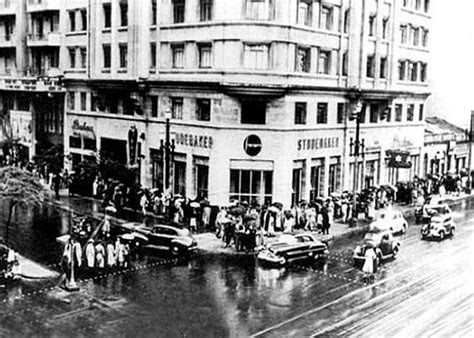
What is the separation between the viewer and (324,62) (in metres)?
45.3

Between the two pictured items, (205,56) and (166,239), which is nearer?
(166,239)

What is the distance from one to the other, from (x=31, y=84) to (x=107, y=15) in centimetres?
806

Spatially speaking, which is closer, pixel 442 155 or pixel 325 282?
pixel 325 282

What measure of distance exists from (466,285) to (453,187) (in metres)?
20.9

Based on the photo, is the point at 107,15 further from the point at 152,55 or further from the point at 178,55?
the point at 178,55

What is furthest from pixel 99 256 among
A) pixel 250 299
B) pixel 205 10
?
pixel 205 10

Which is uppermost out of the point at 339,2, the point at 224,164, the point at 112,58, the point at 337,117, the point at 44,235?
the point at 339,2

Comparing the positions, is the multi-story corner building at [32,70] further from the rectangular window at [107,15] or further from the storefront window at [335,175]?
the storefront window at [335,175]

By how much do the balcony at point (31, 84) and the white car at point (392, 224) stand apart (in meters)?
29.4

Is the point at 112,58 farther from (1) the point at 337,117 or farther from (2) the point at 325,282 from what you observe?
(2) the point at 325,282

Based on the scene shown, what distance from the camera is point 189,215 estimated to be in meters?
40.0

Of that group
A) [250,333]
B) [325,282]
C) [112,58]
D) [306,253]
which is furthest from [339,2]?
[250,333]

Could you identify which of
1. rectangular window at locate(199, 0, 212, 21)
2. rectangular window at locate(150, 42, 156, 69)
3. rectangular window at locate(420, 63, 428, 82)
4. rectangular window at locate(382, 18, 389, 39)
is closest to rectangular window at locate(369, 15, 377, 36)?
rectangular window at locate(382, 18, 389, 39)

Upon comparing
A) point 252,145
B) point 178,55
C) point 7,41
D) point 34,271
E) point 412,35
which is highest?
point 412,35
